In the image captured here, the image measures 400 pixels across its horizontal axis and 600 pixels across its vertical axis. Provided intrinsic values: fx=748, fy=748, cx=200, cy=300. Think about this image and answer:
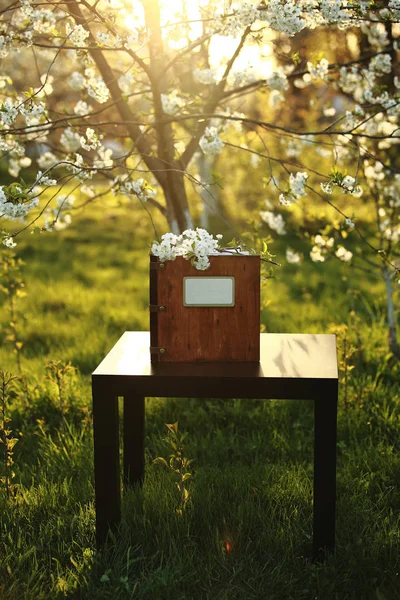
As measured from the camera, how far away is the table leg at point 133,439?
9.56 feet

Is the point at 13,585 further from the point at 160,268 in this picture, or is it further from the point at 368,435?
the point at 368,435

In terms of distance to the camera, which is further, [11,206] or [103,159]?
[103,159]

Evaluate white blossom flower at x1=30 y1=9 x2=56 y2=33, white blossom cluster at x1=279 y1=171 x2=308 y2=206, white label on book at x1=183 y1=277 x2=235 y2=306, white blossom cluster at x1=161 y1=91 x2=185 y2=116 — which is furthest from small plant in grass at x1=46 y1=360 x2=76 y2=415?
white blossom flower at x1=30 y1=9 x2=56 y2=33

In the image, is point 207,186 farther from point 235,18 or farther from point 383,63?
point 235,18

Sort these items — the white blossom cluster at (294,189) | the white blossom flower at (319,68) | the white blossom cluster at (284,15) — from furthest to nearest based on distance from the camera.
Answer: the white blossom flower at (319,68) < the white blossom cluster at (294,189) < the white blossom cluster at (284,15)

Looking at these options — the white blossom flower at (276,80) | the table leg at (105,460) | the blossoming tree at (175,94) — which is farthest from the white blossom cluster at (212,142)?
the table leg at (105,460)

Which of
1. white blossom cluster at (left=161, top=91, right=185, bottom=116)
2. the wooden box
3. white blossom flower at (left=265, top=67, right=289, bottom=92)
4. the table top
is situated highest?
white blossom flower at (left=265, top=67, right=289, bottom=92)

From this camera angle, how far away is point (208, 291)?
2451 mm

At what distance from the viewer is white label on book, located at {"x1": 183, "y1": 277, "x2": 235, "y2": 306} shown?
2.44 meters

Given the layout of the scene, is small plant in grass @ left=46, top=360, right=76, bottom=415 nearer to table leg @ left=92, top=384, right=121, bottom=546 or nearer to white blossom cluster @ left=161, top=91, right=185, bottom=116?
table leg @ left=92, top=384, right=121, bottom=546

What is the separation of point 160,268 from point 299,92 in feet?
26.6

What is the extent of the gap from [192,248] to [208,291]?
0.18 m

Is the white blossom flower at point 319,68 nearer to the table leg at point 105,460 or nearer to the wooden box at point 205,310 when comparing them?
the wooden box at point 205,310

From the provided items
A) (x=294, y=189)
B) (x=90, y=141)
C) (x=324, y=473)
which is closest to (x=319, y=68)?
(x=294, y=189)
